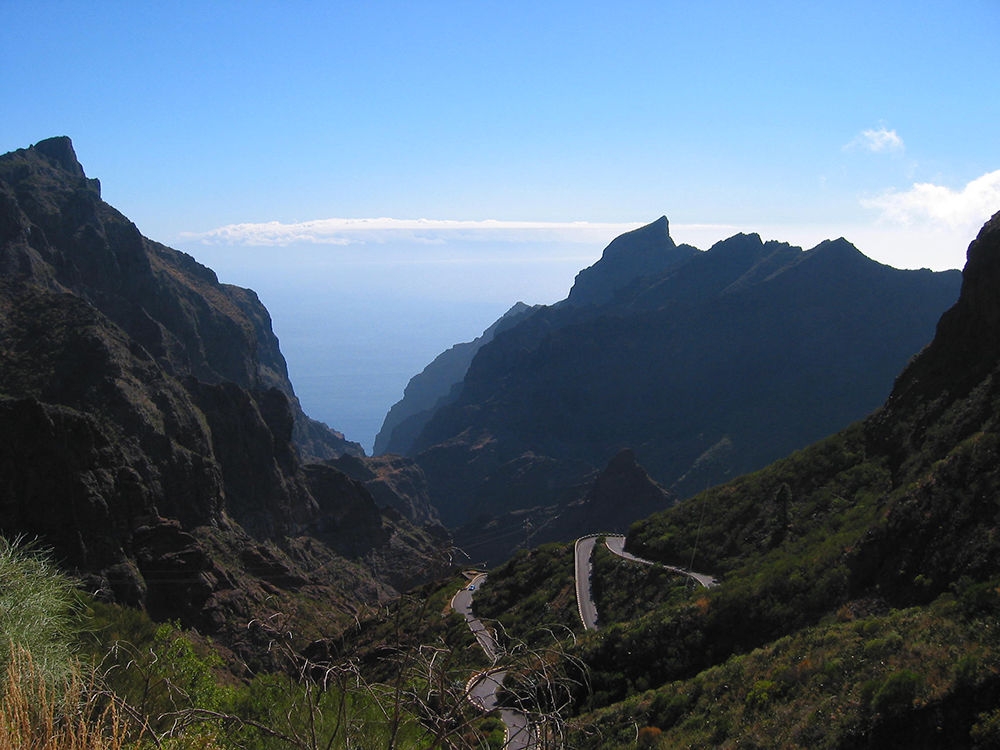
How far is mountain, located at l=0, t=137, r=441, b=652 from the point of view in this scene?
44.6 meters

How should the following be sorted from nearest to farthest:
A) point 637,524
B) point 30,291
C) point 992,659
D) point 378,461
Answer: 1. point 992,659
2. point 637,524
3. point 30,291
4. point 378,461

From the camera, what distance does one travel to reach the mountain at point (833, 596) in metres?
11.9

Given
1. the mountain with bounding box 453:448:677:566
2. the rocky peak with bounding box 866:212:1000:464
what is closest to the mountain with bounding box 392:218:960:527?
the mountain with bounding box 453:448:677:566

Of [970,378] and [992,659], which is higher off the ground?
[970,378]

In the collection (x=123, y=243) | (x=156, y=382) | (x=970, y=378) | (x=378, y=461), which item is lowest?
(x=378, y=461)

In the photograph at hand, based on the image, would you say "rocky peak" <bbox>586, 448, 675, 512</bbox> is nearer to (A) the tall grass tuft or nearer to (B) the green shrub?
(A) the tall grass tuft

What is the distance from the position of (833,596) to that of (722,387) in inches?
6269

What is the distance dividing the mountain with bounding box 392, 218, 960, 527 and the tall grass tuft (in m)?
134

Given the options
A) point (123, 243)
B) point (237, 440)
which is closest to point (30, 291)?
point (237, 440)

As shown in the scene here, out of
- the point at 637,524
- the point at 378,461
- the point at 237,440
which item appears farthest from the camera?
the point at 378,461

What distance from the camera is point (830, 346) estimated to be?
165250 millimetres

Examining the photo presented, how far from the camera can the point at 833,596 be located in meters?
21.1

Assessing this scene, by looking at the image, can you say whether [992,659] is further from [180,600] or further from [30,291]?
[30,291]

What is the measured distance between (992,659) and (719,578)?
21628mm
